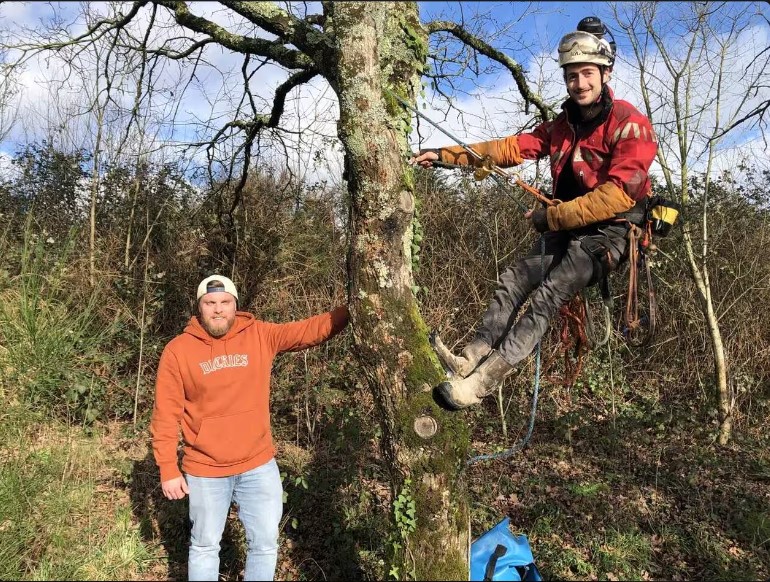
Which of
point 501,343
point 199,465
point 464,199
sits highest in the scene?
point 464,199

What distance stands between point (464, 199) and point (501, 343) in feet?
16.9

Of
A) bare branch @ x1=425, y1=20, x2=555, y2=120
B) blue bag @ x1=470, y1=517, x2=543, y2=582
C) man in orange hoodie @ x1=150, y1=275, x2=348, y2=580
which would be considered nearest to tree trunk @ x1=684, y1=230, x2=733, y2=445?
bare branch @ x1=425, y1=20, x2=555, y2=120

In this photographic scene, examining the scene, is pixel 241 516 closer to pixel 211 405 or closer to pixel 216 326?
pixel 211 405

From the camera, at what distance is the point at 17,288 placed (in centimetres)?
623

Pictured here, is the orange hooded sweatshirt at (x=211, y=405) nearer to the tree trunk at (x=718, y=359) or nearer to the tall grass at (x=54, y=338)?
the tall grass at (x=54, y=338)

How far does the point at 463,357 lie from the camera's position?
304 cm

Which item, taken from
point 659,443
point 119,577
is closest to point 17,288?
point 119,577

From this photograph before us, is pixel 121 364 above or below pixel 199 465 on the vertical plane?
above

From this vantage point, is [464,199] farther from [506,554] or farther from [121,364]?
[506,554]

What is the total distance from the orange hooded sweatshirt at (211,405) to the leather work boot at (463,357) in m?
0.63

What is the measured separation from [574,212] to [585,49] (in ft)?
2.93

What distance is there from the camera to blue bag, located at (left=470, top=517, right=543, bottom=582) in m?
2.64

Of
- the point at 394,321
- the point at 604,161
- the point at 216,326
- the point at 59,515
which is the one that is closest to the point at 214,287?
the point at 216,326

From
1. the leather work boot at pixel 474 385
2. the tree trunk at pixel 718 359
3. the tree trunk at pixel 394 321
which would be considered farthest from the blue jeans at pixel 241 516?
the tree trunk at pixel 718 359
